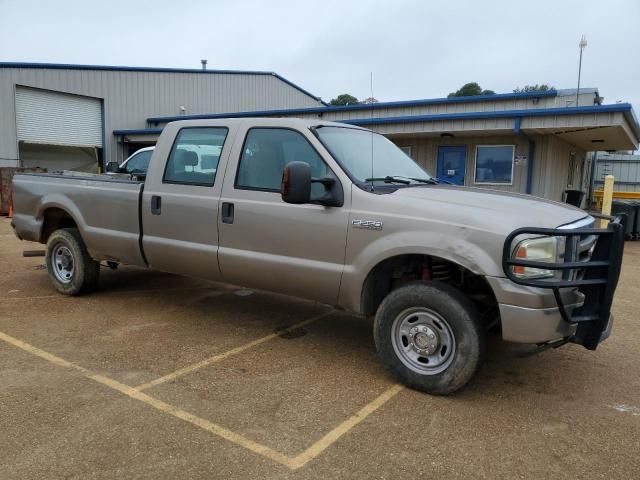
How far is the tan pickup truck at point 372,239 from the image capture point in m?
3.48

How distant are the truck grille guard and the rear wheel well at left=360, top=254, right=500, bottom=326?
48cm

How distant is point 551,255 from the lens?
345cm

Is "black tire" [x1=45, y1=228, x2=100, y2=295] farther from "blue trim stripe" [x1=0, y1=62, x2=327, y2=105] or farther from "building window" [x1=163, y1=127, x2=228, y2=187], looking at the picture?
"blue trim stripe" [x1=0, y1=62, x2=327, y2=105]

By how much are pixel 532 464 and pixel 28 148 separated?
72.9 ft

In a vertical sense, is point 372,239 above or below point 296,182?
below

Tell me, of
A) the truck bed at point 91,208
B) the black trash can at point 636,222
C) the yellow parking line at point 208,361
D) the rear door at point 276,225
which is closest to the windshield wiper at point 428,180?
the rear door at point 276,225

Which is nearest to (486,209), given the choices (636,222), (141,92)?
(636,222)

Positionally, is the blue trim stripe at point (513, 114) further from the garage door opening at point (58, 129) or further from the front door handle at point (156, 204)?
the garage door opening at point (58, 129)

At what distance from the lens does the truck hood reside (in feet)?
11.5

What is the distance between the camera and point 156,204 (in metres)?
5.20

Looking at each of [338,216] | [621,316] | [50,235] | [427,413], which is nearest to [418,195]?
[338,216]

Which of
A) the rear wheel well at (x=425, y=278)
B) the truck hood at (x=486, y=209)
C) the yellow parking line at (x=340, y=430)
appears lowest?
the yellow parking line at (x=340, y=430)

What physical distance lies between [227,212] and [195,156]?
82 cm

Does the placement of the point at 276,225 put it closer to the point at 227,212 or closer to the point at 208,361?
the point at 227,212
